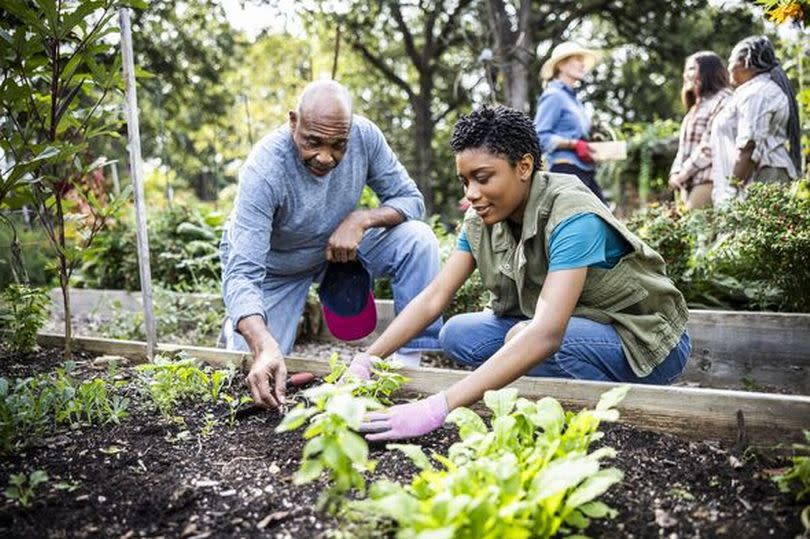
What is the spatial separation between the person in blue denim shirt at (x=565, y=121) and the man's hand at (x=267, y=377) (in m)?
3.64

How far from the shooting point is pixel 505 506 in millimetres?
1310

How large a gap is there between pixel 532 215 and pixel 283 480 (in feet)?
3.84


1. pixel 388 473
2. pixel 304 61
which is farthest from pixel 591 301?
pixel 304 61

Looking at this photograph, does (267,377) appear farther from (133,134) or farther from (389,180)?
(389,180)

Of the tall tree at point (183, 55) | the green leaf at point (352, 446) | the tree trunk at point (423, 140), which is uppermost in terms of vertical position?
the tall tree at point (183, 55)

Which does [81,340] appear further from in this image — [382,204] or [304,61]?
[304,61]

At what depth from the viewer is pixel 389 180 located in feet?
11.3

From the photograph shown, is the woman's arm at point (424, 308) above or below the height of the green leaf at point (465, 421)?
above

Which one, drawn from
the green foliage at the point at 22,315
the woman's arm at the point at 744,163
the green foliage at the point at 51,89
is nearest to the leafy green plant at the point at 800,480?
the green foliage at the point at 51,89

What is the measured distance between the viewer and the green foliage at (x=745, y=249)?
3287 millimetres

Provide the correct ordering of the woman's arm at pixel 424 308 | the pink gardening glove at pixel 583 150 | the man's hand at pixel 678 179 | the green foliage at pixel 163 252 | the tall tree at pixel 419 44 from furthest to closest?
1. the tall tree at pixel 419 44
2. the green foliage at pixel 163 252
3. the pink gardening glove at pixel 583 150
4. the man's hand at pixel 678 179
5. the woman's arm at pixel 424 308

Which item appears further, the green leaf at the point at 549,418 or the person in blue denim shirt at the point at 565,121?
the person in blue denim shirt at the point at 565,121

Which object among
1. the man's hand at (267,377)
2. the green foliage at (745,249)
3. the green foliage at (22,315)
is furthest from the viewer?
the green foliage at (745,249)

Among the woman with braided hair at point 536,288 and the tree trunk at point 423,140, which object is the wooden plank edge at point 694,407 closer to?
the woman with braided hair at point 536,288
